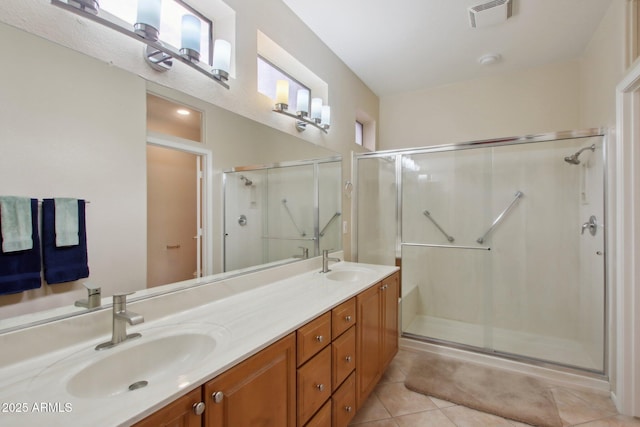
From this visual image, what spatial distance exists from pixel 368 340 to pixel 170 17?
209 centimetres

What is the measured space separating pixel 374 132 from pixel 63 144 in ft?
9.99

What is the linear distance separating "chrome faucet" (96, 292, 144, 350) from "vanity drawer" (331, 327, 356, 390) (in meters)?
0.88

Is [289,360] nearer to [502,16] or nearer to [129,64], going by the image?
[129,64]

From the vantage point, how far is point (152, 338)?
1.00 m

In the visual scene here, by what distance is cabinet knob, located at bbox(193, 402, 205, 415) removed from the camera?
75 centimetres

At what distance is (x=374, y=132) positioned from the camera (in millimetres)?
3482

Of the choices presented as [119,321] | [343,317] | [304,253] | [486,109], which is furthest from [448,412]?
[486,109]

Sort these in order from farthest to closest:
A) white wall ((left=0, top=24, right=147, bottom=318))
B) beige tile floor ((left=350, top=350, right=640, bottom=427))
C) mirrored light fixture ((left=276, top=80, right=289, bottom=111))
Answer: mirrored light fixture ((left=276, top=80, right=289, bottom=111)) → beige tile floor ((left=350, top=350, right=640, bottom=427)) → white wall ((left=0, top=24, right=147, bottom=318))

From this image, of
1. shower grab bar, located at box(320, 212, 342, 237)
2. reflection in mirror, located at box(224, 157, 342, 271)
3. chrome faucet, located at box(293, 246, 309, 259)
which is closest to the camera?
reflection in mirror, located at box(224, 157, 342, 271)

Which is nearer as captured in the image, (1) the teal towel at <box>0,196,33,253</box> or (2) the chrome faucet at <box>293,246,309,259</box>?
(1) the teal towel at <box>0,196,33,253</box>

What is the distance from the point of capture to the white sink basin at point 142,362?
79cm

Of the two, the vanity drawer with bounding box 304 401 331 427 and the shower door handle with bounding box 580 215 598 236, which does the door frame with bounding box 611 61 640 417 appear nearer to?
the shower door handle with bounding box 580 215 598 236

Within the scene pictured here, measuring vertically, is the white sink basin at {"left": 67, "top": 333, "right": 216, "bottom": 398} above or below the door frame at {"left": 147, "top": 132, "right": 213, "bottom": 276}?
below

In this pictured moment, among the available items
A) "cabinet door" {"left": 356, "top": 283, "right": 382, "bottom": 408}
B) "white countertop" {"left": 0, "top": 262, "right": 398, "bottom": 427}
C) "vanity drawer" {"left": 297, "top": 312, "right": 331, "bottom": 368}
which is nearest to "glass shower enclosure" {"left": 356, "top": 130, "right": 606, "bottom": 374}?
"cabinet door" {"left": 356, "top": 283, "right": 382, "bottom": 408}
